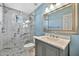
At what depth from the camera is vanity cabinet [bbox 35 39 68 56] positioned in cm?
170

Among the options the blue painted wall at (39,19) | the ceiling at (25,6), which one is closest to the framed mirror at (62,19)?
the blue painted wall at (39,19)

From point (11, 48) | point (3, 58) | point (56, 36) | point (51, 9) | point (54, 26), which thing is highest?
point (51, 9)

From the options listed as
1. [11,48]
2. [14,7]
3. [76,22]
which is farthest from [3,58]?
[76,22]

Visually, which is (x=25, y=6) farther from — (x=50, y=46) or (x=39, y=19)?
(x=50, y=46)

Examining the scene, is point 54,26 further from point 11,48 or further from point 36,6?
point 11,48

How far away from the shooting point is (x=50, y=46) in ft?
5.74

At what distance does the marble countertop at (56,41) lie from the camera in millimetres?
1676

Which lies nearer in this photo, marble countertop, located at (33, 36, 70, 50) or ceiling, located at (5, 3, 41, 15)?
marble countertop, located at (33, 36, 70, 50)

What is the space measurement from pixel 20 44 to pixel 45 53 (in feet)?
1.22

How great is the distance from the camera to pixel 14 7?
5.86 ft

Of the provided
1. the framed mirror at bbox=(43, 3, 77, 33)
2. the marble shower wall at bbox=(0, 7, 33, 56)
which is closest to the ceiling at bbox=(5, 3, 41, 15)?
the marble shower wall at bbox=(0, 7, 33, 56)

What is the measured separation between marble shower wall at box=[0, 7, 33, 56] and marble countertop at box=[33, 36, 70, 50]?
0.16m

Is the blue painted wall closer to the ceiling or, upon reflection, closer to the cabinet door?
the ceiling

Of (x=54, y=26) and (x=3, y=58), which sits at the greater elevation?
(x=54, y=26)
